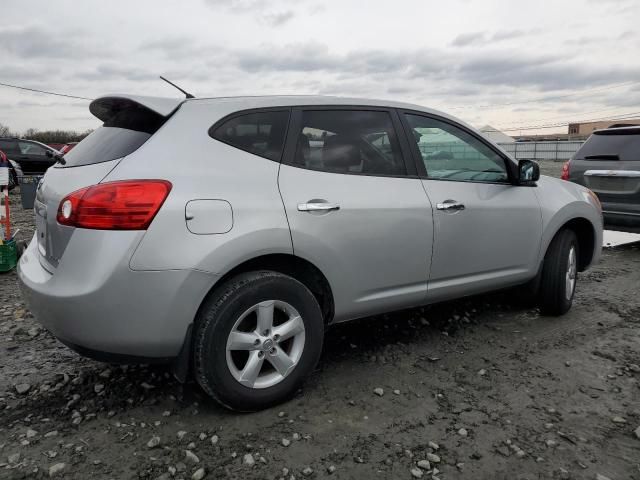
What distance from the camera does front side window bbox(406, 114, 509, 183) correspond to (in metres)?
3.44

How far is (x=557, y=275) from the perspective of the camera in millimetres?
4172

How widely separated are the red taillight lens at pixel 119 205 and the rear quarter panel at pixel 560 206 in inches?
115

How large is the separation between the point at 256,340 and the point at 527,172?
243 centimetres

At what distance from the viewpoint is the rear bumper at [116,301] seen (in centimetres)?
231

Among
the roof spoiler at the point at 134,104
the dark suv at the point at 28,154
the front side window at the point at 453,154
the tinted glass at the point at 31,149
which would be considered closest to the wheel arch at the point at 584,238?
the front side window at the point at 453,154

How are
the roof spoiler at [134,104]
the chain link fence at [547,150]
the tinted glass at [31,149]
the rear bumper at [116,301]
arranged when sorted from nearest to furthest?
the rear bumper at [116,301] → the roof spoiler at [134,104] → the tinted glass at [31,149] → the chain link fence at [547,150]

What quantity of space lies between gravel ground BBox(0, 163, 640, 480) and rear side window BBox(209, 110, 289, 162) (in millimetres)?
1371

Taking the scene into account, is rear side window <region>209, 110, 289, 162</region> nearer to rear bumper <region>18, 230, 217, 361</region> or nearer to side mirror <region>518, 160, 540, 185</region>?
rear bumper <region>18, 230, 217, 361</region>

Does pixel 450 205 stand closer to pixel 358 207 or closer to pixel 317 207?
pixel 358 207

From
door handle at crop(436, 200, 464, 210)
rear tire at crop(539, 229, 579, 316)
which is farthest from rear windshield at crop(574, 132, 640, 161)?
door handle at crop(436, 200, 464, 210)

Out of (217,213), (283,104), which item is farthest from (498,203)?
(217,213)

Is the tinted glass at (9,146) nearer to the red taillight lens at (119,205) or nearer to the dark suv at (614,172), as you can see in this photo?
the dark suv at (614,172)

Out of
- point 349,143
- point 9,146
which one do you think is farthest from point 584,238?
point 9,146

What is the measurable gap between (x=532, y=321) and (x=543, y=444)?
1.91 meters
